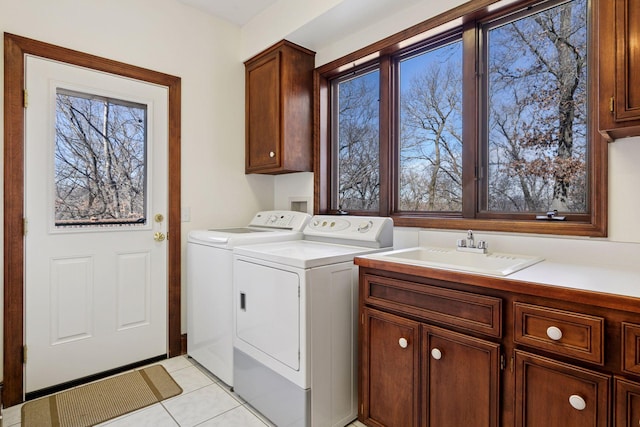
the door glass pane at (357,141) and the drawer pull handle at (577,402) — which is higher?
the door glass pane at (357,141)

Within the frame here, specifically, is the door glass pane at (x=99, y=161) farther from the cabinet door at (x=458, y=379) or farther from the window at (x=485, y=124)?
the cabinet door at (x=458, y=379)

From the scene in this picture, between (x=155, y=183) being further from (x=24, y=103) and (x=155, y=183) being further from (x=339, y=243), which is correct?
(x=339, y=243)

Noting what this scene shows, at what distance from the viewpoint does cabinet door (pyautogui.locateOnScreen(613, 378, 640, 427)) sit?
100 centimetres

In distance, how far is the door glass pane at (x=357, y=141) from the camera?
2600mm

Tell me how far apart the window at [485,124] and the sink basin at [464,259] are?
195 millimetres

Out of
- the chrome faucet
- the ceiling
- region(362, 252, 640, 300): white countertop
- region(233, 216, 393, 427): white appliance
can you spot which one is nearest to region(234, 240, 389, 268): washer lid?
region(233, 216, 393, 427): white appliance

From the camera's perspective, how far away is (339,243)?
2.31m

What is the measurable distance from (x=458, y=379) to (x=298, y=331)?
0.73 meters

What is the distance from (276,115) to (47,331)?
2104 mm

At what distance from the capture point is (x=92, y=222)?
229 cm

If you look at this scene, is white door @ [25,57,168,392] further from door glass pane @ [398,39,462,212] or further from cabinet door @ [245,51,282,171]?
door glass pane @ [398,39,462,212]

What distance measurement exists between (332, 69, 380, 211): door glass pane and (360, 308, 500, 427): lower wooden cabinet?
1.16 meters

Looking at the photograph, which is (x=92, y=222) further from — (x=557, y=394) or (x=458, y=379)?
(x=557, y=394)

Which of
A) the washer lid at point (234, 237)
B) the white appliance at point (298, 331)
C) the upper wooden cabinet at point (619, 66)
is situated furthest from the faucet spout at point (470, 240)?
the washer lid at point (234, 237)
